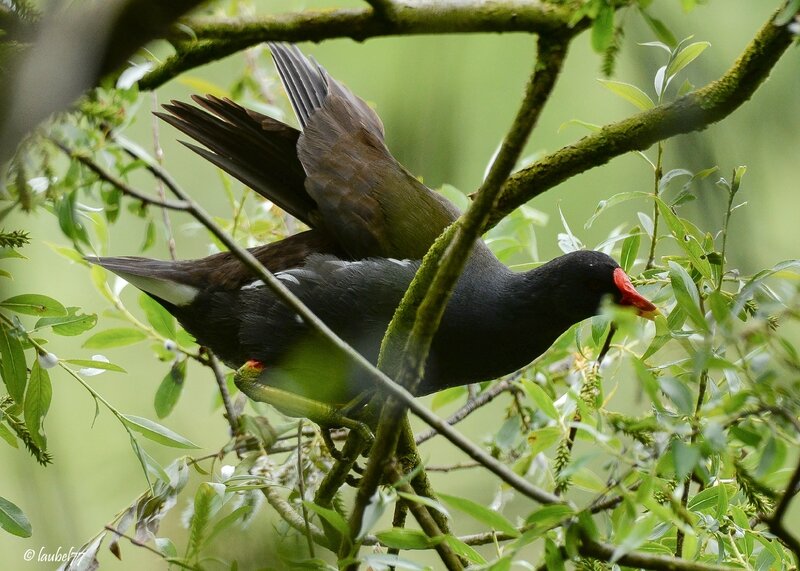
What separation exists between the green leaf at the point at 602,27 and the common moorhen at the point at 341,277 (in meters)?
1.42

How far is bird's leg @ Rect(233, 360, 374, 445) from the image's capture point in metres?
2.17

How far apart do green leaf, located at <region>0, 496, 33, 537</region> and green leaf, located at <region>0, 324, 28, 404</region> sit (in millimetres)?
245

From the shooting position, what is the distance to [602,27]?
3.68ft

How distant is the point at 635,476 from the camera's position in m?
1.26

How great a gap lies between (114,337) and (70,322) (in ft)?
2.18

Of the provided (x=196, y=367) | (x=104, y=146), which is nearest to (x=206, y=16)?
(x=104, y=146)

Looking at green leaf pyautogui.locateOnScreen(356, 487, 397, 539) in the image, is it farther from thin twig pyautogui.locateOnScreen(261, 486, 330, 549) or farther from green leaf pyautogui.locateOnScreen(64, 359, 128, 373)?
green leaf pyautogui.locateOnScreen(64, 359, 128, 373)

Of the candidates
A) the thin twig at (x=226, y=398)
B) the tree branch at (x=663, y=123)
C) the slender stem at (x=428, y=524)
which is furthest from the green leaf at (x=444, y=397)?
the slender stem at (x=428, y=524)

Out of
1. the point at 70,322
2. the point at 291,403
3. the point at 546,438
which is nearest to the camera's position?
the point at 546,438

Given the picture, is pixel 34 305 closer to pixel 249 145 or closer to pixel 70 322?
pixel 70 322

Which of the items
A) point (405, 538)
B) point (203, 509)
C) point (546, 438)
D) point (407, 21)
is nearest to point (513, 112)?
point (407, 21)

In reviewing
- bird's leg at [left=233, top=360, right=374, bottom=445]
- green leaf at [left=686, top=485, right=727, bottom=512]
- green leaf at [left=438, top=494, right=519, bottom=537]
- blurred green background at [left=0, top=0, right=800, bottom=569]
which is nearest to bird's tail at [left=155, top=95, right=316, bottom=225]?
bird's leg at [left=233, top=360, right=374, bottom=445]

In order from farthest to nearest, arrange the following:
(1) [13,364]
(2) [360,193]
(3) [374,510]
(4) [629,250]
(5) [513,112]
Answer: (2) [360,193] < (4) [629,250] < (1) [13,364] < (5) [513,112] < (3) [374,510]

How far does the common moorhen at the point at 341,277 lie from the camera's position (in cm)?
257
